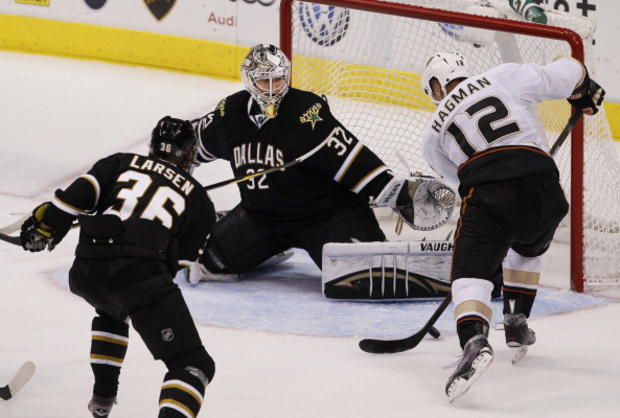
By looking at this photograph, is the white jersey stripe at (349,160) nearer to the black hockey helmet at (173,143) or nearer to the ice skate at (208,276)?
the ice skate at (208,276)

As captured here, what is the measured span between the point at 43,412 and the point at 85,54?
504cm

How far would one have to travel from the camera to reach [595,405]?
327 centimetres

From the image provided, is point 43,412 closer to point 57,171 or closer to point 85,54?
point 57,171

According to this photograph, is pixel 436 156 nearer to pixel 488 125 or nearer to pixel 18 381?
pixel 488 125

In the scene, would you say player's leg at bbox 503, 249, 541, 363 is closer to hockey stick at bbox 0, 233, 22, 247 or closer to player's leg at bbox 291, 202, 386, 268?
player's leg at bbox 291, 202, 386, 268

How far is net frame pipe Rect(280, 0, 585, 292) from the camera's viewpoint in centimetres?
438

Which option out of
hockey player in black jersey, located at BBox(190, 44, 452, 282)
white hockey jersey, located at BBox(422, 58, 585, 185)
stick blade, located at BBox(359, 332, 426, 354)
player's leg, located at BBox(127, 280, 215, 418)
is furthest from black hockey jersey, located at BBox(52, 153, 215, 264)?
hockey player in black jersey, located at BBox(190, 44, 452, 282)

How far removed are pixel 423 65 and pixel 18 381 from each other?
247 cm

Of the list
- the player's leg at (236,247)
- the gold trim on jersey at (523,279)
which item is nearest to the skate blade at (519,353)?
the gold trim on jersey at (523,279)

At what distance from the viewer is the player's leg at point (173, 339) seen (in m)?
2.69

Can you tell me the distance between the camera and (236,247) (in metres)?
4.47

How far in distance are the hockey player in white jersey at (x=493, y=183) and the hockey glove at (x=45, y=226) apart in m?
1.08

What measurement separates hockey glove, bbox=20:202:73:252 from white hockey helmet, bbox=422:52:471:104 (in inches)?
51.0

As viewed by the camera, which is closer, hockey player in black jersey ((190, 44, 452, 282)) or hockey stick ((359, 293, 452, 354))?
hockey stick ((359, 293, 452, 354))
